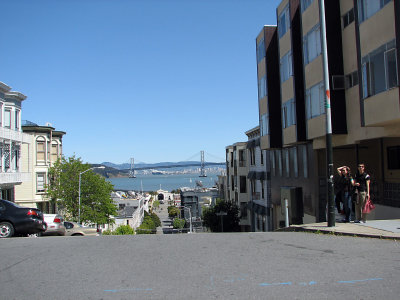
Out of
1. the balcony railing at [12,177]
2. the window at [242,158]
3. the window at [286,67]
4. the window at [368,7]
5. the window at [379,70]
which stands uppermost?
the window at [286,67]

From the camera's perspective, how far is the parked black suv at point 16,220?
15.4 metres

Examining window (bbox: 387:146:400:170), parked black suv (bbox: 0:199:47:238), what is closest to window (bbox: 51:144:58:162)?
parked black suv (bbox: 0:199:47:238)

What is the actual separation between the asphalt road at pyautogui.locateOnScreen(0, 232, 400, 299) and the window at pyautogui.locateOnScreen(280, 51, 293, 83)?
636 inches

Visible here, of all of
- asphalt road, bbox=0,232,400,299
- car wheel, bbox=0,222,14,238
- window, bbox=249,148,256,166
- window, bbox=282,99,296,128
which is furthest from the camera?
window, bbox=249,148,256,166

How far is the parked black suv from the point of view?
50.4 ft

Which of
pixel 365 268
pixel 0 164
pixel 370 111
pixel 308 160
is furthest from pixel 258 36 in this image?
pixel 365 268

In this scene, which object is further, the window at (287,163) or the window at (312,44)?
the window at (287,163)

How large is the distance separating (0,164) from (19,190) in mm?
15177

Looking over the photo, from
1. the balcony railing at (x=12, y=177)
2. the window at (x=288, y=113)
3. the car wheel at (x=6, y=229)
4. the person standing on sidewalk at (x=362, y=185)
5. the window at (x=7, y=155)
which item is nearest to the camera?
the person standing on sidewalk at (x=362, y=185)

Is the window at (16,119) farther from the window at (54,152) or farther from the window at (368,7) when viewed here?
the window at (368,7)

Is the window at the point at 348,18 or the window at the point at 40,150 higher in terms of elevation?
the window at the point at 348,18

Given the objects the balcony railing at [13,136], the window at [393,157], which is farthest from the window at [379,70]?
the balcony railing at [13,136]

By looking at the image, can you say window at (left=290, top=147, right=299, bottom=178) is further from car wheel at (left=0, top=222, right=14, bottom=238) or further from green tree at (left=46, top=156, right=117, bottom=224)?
green tree at (left=46, top=156, right=117, bottom=224)

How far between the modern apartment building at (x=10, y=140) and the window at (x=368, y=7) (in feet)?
81.5
